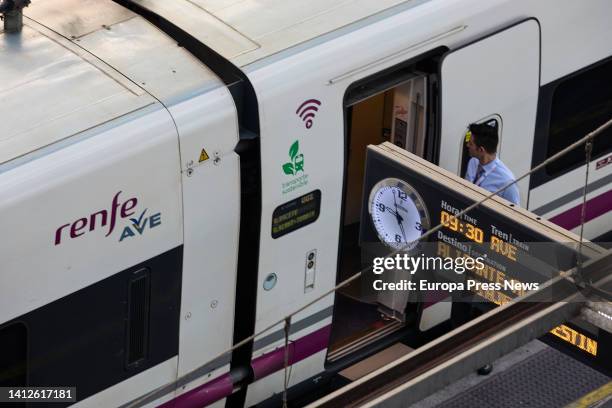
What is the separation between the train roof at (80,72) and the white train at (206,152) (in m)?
0.01

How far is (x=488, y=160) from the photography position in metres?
10.1

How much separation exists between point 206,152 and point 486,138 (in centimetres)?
233

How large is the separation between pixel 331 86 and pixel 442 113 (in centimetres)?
107

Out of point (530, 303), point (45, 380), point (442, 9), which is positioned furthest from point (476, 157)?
point (45, 380)

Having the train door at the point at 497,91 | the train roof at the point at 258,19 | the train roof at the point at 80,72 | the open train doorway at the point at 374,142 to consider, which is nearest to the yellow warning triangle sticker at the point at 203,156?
the train roof at the point at 80,72

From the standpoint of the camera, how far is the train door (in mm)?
9969

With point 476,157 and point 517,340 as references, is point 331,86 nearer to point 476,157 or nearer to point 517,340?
point 476,157

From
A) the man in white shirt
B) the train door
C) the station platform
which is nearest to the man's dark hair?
the man in white shirt

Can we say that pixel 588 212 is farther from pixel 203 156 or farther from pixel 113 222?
pixel 113 222

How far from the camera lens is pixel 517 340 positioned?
758 cm

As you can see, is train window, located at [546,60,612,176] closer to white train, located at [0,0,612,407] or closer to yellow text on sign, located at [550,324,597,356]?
white train, located at [0,0,612,407]

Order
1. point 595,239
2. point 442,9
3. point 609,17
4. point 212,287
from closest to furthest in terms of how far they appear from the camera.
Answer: point 212,287 < point 442,9 < point 609,17 < point 595,239

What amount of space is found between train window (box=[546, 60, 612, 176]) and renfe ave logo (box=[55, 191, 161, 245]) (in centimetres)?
384

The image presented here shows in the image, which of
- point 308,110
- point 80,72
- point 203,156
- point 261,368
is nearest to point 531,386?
point 261,368
